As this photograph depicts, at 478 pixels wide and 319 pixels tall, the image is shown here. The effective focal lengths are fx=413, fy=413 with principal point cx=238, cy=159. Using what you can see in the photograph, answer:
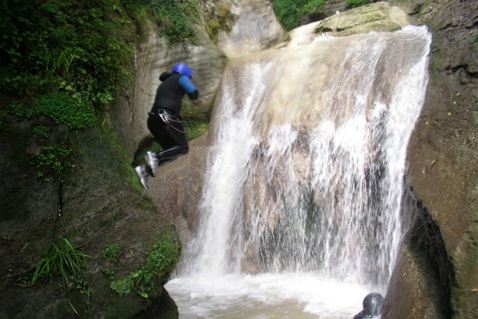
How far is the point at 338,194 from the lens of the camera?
24.8 ft

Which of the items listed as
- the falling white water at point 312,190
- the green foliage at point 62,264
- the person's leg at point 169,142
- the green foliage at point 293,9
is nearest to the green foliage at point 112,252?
the green foliage at point 62,264

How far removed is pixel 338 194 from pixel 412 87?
Answer: 2426 millimetres

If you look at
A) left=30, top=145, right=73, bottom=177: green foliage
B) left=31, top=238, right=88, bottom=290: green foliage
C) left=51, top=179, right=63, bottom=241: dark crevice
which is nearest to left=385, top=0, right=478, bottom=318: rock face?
Result: left=31, top=238, right=88, bottom=290: green foliage

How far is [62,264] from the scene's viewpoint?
4.39 m

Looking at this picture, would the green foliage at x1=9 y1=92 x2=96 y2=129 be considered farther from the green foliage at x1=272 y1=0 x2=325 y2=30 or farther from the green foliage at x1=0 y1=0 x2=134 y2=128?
the green foliage at x1=272 y1=0 x2=325 y2=30

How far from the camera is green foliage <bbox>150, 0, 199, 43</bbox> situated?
1120cm

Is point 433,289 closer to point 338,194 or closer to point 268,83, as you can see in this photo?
point 338,194

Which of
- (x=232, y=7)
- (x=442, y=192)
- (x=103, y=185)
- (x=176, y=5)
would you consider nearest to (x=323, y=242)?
(x=442, y=192)

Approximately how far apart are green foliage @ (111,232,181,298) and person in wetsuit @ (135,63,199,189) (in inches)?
42.3

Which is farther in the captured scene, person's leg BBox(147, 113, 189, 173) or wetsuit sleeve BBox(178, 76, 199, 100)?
person's leg BBox(147, 113, 189, 173)

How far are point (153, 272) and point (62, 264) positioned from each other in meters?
0.96

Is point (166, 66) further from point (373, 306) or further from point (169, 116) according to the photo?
point (373, 306)

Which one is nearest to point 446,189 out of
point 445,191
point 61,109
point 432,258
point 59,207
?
point 445,191

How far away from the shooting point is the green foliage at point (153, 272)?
176 inches
